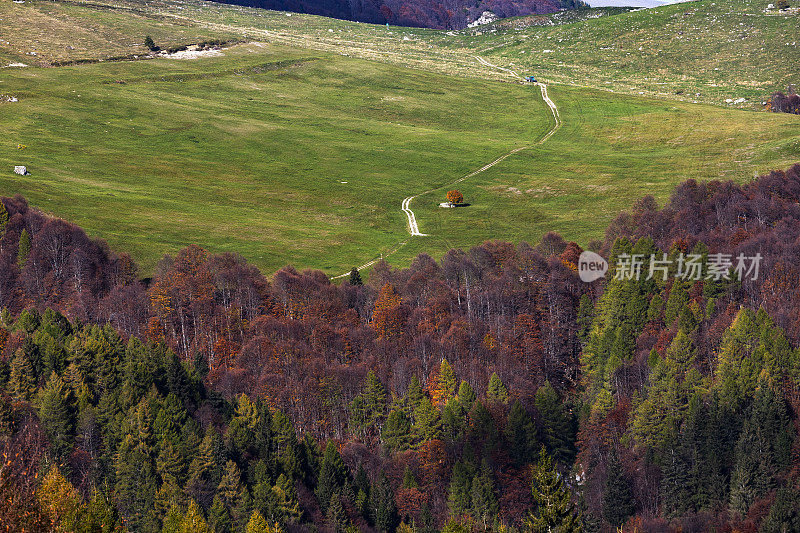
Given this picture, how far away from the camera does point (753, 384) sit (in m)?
108

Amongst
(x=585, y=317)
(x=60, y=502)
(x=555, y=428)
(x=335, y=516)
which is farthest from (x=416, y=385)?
(x=60, y=502)

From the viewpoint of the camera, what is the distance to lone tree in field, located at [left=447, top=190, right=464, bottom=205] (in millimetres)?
181750

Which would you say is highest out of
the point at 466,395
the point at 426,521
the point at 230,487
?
the point at 466,395

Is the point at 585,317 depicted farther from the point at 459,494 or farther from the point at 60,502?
the point at 60,502

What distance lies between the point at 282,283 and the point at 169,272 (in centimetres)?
1823

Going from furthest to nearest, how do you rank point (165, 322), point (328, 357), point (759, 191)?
1. point (759, 191)
2. point (165, 322)
3. point (328, 357)

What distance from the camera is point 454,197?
182 metres

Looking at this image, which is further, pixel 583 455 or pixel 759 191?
pixel 759 191

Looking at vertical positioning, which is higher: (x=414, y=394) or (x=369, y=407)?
(x=414, y=394)

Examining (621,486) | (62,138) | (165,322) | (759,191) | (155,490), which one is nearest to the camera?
(155,490)

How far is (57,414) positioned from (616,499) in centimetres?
6022

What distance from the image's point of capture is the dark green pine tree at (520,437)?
341ft

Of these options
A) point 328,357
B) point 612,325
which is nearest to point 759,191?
point 612,325

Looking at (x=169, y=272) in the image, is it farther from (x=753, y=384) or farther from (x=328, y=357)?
(x=753, y=384)
